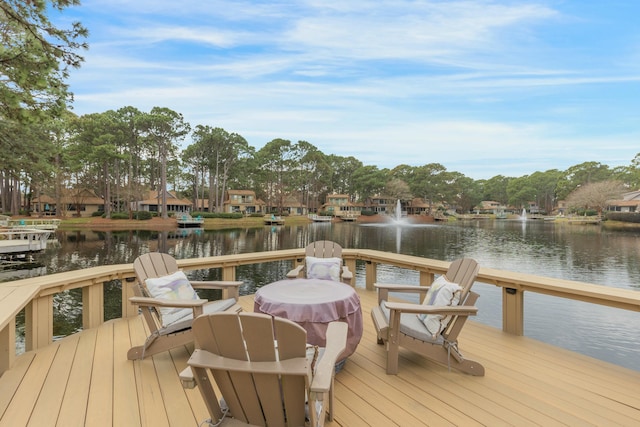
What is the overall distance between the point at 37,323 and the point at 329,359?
274 cm

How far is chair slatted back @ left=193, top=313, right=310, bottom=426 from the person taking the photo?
117cm

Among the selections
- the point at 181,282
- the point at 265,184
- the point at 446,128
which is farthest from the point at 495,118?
the point at 265,184

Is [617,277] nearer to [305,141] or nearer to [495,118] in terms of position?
[495,118]

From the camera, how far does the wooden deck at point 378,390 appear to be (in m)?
1.78

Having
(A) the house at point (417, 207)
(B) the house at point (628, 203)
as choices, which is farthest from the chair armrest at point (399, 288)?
(A) the house at point (417, 207)

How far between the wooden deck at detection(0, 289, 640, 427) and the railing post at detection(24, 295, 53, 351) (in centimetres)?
11

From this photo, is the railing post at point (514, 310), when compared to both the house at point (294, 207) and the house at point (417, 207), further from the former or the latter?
the house at point (417, 207)

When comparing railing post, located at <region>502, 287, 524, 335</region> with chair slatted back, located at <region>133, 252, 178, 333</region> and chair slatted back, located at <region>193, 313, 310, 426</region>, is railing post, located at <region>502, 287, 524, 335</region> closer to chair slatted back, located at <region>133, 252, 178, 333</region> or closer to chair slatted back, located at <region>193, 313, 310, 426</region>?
chair slatted back, located at <region>193, 313, 310, 426</region>

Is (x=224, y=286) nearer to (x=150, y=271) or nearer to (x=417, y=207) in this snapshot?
(x=150, y=271)

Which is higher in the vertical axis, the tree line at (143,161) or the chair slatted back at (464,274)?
the tree line at (143,161)

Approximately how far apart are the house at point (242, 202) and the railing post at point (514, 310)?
39759 mm

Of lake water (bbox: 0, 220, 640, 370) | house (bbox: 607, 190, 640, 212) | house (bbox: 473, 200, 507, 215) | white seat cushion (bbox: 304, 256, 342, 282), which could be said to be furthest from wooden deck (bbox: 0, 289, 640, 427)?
house (bbox: 473, 200, 507, 215)

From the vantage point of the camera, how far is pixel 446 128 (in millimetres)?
26484

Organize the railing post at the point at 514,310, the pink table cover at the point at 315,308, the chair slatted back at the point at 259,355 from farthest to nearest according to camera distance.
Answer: the railing post at the point at 514,310
the pink table cover at the point at 315,308
the chair slatted back at the point at 259,355
